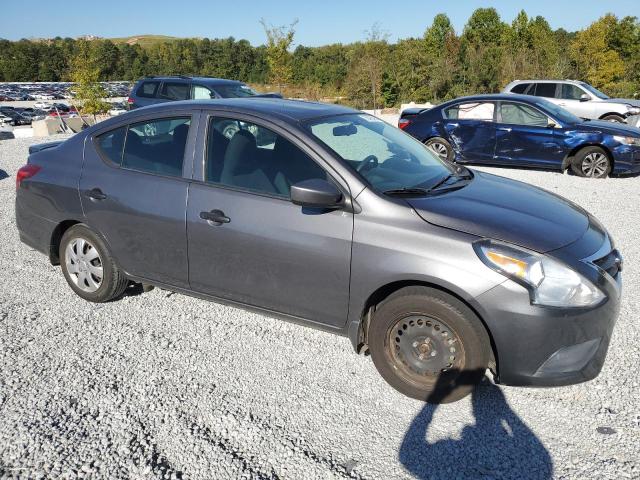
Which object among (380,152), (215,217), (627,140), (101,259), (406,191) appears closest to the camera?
(406,191)

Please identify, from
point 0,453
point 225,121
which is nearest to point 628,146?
point 225,121

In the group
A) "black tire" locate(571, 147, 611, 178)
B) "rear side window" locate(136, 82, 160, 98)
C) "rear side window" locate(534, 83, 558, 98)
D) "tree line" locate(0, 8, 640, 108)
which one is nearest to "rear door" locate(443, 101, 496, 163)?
"black tire" locate(571, 147, 611, 178)

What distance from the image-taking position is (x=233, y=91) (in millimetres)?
13180

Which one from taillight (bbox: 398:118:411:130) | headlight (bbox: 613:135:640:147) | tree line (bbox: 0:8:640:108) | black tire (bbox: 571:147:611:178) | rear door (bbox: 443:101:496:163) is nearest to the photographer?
headlight (bbox: 613:135:640:147)

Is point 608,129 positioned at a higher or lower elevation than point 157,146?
higher

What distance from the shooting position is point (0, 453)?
8.98 ft

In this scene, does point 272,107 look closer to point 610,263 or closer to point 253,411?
point 253,411

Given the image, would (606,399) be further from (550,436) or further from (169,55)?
(169,55)

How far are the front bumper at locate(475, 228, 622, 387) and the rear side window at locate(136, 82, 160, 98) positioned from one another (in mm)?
12963

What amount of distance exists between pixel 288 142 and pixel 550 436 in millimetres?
2275

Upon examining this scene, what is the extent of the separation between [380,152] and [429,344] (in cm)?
147

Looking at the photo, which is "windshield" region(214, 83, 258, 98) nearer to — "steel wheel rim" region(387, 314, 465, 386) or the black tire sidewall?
the black tire sidewall

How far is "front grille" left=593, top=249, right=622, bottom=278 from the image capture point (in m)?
3.10

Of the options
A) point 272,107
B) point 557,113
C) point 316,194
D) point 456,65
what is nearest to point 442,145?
point 557,113
